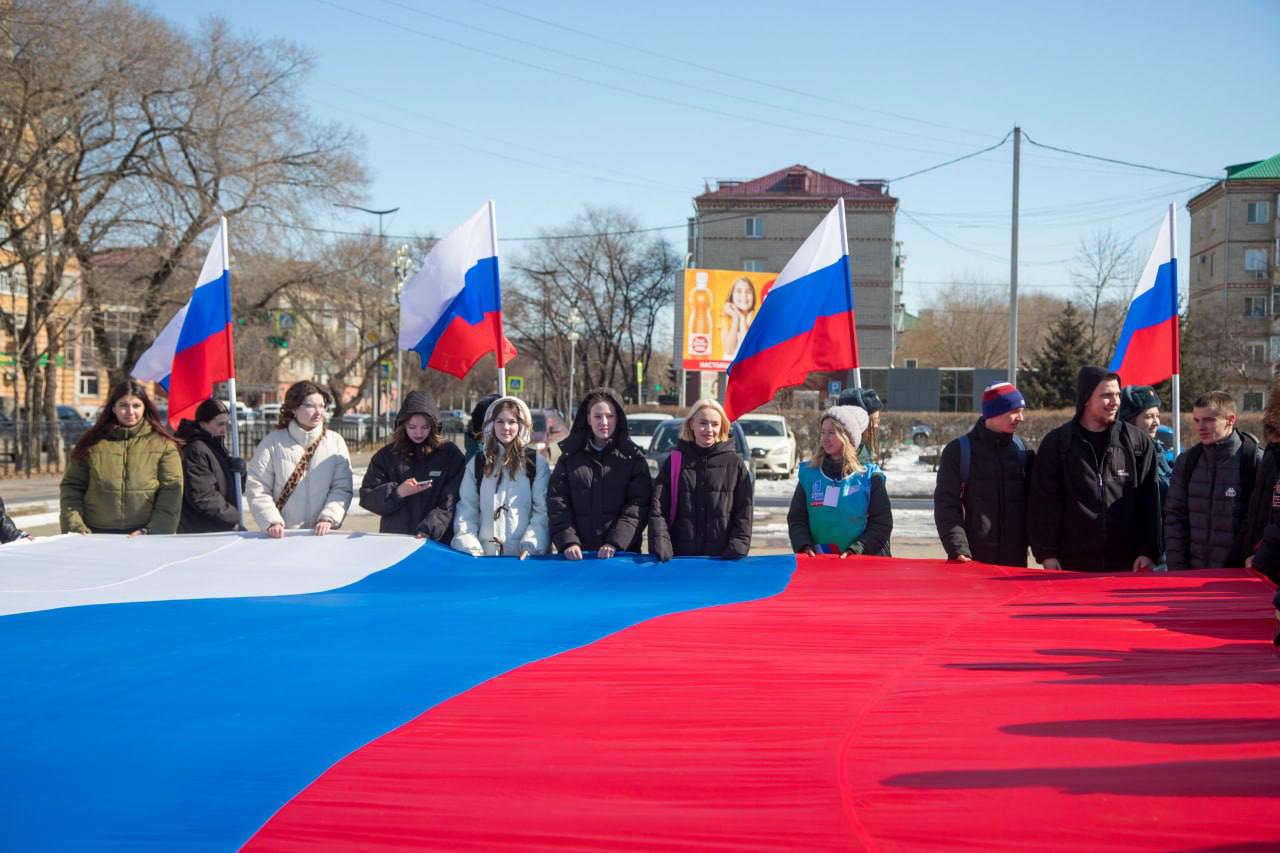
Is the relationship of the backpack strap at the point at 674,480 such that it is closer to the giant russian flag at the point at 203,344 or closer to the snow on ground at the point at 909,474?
the giant russian flag at the point at 203,344

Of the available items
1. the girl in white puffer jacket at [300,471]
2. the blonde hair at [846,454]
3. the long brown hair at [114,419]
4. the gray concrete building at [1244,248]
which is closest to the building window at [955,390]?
the gray concrete building at [1244,248]

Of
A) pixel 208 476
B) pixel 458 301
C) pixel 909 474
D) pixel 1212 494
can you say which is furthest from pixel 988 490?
pixel 909 474

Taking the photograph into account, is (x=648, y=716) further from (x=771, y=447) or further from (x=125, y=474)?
(x=771, y=447)

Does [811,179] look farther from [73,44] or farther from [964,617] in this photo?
[964,617]

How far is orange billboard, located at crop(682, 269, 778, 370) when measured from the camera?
31859 mm

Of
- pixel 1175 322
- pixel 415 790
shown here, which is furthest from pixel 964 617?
pixel 1175 322

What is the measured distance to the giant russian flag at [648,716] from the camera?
9.37ft

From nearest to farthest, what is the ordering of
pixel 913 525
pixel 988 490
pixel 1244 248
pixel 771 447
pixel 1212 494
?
pixel 1212 494, pixel 988 490, pixel 913 525, pixel 771 447, pixel 1244 248

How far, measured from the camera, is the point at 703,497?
6.77 m

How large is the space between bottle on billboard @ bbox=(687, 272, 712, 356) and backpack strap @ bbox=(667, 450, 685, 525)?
2515cm

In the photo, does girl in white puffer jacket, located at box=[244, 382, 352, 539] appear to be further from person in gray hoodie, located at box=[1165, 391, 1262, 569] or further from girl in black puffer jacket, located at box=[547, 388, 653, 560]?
person in gray hoodie, located at box=[1165, 391, 1262, 569]

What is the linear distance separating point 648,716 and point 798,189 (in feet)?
212

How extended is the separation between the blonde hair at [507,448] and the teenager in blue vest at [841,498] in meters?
1.59

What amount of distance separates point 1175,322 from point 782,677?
5692 millimetres
